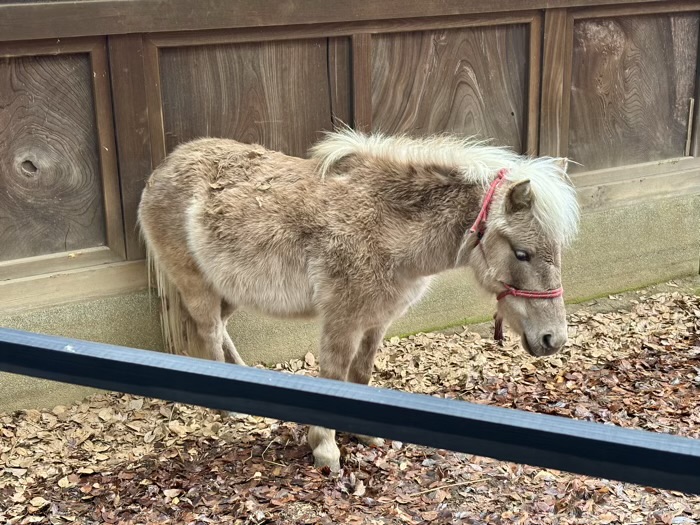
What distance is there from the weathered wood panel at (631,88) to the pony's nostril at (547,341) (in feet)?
8.42

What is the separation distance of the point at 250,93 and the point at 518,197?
1911mm

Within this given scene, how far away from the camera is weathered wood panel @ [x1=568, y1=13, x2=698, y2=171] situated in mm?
5859

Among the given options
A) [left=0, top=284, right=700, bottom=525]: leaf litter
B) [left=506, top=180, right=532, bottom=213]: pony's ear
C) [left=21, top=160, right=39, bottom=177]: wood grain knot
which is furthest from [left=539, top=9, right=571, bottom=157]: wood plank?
[left=21, top=160, right=39, bottom=177]: wood grain knot

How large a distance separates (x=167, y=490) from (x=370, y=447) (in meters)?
1.10

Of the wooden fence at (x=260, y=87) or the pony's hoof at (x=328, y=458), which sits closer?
the pony's hoof at (x=328, y=458)

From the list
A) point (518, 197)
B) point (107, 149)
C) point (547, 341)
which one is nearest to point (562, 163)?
point (518, 197)

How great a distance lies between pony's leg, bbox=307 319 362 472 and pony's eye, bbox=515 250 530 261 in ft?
2.87

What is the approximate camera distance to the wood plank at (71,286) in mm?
4473

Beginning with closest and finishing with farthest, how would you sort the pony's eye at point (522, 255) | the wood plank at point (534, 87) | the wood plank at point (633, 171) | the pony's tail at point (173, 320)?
the pony's eye at point (522, 255) → the pony's tail at point (173, 320) → the wood plank at point (534, 87) → the wood plank at point (633, 171)

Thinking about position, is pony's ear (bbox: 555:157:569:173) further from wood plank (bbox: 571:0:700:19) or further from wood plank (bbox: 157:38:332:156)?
wood plank (bbox: 571:0:700:19)

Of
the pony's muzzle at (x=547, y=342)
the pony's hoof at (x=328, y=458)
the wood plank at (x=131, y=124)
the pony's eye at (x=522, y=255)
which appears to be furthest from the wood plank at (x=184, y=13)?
Answer: the pony's hoof at (x=328, y=458)

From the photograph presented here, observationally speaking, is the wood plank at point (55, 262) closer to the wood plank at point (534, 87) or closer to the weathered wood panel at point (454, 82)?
the weathered wood panel at point (454, 82)

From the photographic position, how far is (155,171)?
4.54 m

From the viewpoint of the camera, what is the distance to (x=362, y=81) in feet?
16.6
